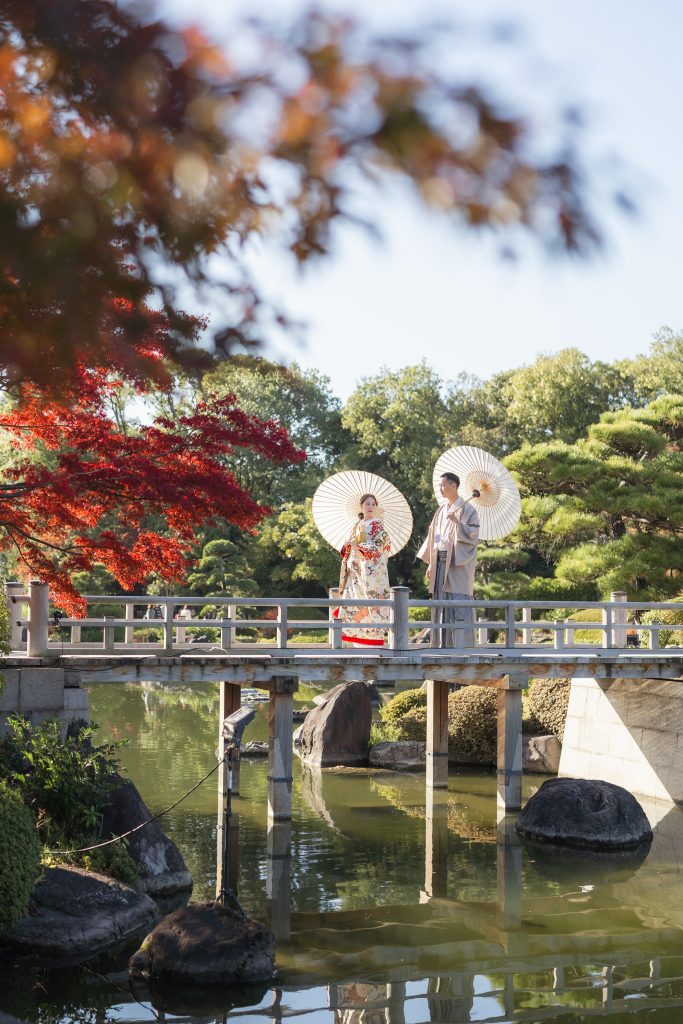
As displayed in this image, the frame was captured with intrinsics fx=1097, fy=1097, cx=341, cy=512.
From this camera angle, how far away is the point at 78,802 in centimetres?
905

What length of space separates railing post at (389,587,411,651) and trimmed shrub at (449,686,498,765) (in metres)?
4.72

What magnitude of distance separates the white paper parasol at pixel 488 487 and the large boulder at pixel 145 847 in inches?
252

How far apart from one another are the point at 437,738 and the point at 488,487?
3.33 meters

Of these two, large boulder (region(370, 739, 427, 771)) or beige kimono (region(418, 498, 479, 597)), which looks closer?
beige kimono (region(418, 498, 479, 597))

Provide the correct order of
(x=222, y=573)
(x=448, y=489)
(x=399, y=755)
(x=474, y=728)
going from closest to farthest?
(x=448, y=489) < (x=399, y=755) < (x=474, y=728) < (x=222, y=573)

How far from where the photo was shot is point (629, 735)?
14211 mm

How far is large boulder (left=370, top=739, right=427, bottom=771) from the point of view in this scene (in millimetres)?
16031

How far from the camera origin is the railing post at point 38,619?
1039 cm

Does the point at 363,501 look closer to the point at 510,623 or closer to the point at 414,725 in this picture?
the point at 510,623

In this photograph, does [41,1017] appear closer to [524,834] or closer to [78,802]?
[78,802]

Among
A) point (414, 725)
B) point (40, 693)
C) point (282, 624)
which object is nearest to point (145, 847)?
point (40, 693)

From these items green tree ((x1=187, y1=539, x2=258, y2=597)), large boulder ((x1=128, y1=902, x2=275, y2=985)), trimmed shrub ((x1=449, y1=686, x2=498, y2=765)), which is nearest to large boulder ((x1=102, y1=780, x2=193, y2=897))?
large boulder ((x1=128, y1=902, x2=275, y2=985))

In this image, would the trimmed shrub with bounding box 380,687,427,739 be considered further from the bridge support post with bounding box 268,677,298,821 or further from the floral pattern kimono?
the bridge support post with bounding box 268,677,298,821

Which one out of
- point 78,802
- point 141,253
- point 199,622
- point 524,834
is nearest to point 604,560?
point 524,834
